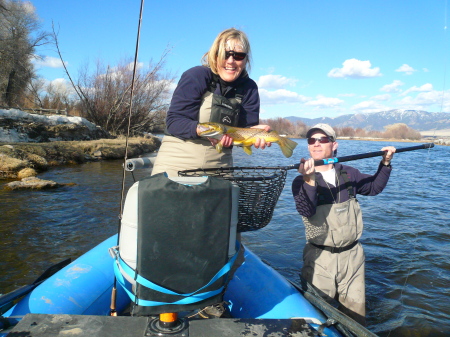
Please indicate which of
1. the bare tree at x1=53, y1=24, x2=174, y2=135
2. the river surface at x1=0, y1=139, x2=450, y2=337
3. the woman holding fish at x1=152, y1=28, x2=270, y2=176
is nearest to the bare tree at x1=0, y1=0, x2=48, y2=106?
the bare tree at x1=53, y1=24, x2=174, y2=135

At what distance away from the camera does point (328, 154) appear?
11.9 feet

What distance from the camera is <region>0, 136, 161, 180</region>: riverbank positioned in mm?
11633

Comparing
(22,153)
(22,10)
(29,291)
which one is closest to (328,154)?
(29,291)

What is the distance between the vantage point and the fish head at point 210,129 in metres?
2.49

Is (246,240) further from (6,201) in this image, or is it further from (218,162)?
(6,201)

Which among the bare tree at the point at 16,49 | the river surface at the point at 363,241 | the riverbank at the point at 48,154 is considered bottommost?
the river surface at the point at 363,241

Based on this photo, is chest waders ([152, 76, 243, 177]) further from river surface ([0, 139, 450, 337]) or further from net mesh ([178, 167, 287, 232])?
river surface ([0, 139, 450, 337])

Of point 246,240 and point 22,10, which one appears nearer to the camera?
point 246,240

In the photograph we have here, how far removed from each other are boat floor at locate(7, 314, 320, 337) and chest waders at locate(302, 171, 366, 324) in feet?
5.27

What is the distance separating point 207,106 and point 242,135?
358 millimetres

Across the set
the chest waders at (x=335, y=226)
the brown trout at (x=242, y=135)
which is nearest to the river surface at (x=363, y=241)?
the chest waders at (x=335, y=226)

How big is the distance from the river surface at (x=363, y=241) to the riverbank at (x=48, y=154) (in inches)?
63.8

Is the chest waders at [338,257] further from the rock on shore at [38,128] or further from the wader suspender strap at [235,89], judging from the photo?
the rock on shore at [38,128]

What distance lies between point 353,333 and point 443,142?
10.3ft
